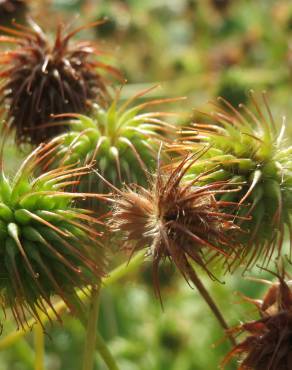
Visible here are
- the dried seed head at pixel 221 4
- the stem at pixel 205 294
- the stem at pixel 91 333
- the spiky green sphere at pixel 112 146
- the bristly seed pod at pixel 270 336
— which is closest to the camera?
the stem at pixel 205 294

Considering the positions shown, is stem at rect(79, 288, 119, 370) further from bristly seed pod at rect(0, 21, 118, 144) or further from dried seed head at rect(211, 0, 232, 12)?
dried seed head at rect(211, 0, 232, 12)

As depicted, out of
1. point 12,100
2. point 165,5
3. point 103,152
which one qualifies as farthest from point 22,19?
point 165,5

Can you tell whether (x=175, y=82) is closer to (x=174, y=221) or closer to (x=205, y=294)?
(x=205, y=294)

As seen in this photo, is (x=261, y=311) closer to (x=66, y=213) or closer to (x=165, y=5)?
(x=66, y=213)

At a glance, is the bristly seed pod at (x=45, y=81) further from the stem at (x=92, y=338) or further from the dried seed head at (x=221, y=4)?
the dried seed head at (x=221, y=4)

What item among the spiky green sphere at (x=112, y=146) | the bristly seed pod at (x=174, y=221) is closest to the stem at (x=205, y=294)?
the bristly seed pod at (x=174, y=221)

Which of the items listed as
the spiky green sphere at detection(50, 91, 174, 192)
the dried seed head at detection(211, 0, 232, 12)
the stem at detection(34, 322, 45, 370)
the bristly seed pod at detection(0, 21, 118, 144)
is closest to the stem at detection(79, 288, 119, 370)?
the stem at detection(34, 322, 45, 370)
